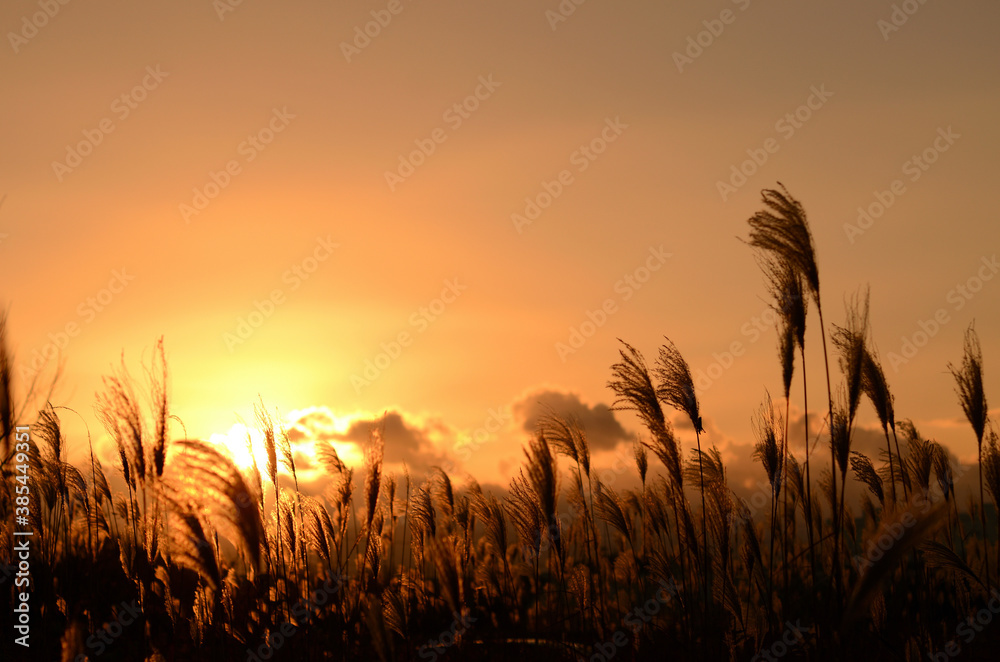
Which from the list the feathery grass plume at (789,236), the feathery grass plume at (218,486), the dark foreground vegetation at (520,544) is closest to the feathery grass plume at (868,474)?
the dark foreground vegetation at (520,544)

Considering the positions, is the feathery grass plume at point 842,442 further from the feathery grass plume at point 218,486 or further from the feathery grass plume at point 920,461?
the feathery grass plume at point 218,486

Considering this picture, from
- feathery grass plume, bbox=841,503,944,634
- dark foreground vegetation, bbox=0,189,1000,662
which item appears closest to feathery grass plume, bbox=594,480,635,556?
dark foreground vegetation, bbox=0,189,1000,662

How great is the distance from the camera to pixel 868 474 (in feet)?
18.3

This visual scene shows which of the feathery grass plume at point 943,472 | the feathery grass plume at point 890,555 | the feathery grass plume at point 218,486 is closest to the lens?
the feathery grass plume at point 890,555

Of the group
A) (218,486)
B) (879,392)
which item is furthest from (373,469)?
(879,392)

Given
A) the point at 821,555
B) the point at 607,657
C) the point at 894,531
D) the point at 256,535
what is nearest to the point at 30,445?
the point at 256,535

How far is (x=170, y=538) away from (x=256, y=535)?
499 mm

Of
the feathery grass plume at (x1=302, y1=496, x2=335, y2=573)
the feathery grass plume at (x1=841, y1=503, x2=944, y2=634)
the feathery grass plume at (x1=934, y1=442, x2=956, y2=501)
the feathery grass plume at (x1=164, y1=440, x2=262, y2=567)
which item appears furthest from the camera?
the feathery grass plume at (x1=934, y1=442, x2=956, y2=501)

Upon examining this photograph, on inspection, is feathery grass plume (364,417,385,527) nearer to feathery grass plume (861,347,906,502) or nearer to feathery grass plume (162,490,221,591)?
feathery grass plume (162,490,221,591)

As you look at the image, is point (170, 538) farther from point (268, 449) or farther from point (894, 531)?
point (894, 531)

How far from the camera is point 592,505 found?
5418mm

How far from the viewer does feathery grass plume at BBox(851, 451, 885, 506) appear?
18.2ft

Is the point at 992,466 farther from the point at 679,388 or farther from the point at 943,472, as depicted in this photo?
the point at 679,388

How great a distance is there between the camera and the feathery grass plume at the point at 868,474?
18.2 ft
